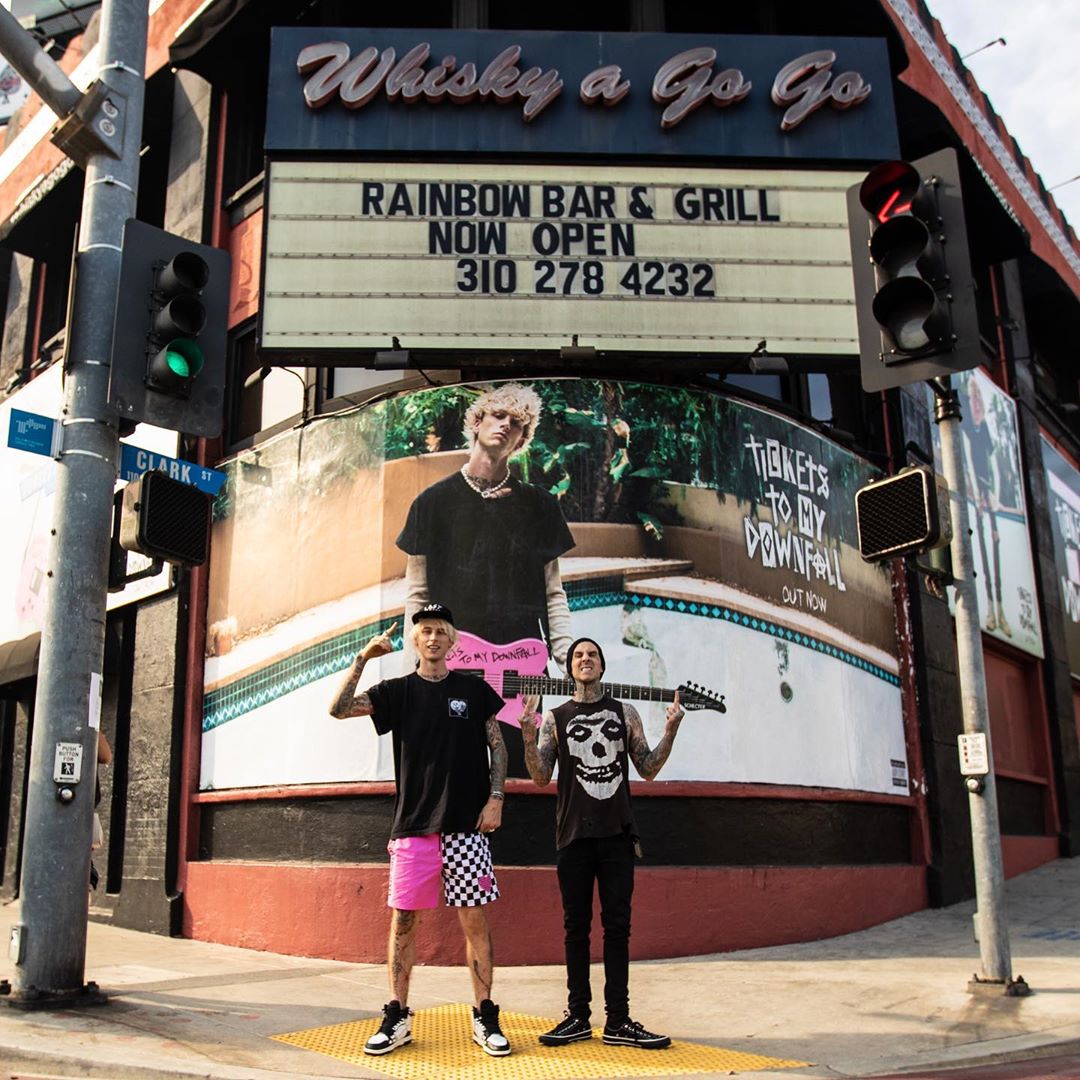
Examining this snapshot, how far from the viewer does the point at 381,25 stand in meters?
12.3

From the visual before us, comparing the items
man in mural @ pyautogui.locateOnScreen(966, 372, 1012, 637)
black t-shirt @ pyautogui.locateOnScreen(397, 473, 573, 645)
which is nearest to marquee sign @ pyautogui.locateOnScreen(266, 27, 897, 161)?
black t-shirt @ pyautogui.locateOnScreen(397, 473, 573, 645)

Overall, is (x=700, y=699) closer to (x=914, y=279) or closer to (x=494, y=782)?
(x=494, y=782)

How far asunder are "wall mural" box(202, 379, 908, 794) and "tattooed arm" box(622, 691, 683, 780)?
2.85 metres

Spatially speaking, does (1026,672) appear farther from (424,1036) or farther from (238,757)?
(424,1036)

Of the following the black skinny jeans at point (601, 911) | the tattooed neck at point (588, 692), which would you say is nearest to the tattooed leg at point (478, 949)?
the black skinny jeans at point (601, 911)

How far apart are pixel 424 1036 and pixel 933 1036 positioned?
8.70ft

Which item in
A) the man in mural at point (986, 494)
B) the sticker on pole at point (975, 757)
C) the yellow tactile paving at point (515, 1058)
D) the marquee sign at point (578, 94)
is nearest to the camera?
the yellow tactile paving at point (515, 1058)

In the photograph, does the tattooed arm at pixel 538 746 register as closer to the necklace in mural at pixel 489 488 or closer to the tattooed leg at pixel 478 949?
the tattooed leg at pixel 478 949

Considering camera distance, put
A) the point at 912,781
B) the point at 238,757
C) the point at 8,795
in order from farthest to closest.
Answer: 1. the point at 8,795
2. the point at 912,781
3. the point at 238,757

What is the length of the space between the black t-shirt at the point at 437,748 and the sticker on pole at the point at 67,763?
1839 mm

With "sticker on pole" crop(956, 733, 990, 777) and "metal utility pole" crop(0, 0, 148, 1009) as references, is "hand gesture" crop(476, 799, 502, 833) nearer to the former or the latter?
"metal utility pole" crop(0, 0, 148, 1009)

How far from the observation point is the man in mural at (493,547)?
9.27 metres

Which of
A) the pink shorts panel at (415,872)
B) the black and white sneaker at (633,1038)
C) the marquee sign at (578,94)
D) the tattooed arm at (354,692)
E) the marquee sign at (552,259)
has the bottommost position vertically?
the black and white sneaker at (633,1038)

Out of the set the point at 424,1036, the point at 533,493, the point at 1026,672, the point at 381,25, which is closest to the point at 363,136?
the point at 381,25
